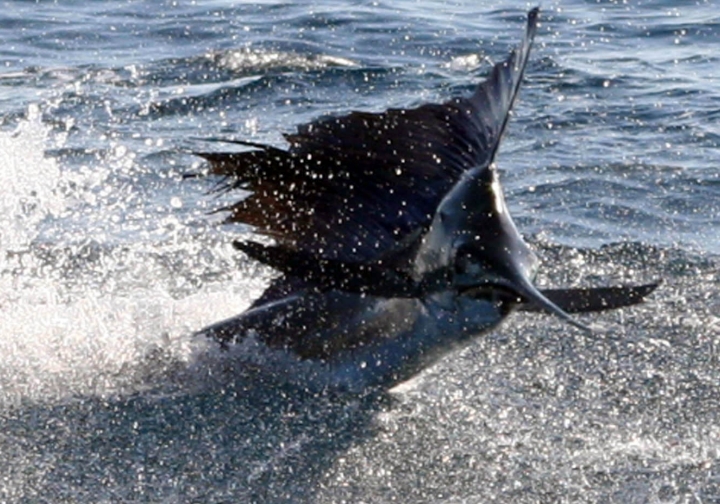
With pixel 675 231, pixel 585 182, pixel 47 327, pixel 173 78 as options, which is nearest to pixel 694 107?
pixel 585 182

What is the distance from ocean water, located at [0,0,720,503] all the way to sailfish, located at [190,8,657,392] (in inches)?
7.4

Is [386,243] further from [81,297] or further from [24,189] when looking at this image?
[24,189]

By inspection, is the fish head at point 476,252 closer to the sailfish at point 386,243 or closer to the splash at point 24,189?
the sailfish at point 386,243

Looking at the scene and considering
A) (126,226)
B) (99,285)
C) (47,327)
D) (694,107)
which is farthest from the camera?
(694,107)

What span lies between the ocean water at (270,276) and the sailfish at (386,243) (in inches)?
7.4

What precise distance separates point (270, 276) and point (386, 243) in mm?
1636

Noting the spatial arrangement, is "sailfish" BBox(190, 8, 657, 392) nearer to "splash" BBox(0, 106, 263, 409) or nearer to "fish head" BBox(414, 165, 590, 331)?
"fish head" BBox(414, 165, 590, 331)

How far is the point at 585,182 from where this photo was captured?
8.05 m

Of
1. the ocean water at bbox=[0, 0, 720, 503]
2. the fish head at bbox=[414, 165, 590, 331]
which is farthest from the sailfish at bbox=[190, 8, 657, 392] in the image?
the ocean water at bbox=[0, 0, 720, 503]

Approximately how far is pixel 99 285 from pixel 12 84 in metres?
4.56

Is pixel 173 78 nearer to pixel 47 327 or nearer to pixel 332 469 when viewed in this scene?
pixel 47 327

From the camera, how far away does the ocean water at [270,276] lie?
14.6 ft

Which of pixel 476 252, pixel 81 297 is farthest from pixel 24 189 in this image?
pixel 476 252

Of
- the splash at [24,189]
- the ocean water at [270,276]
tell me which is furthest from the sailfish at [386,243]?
the splash at [24,189]
